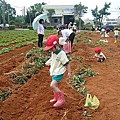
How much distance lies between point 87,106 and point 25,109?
1.25 metres

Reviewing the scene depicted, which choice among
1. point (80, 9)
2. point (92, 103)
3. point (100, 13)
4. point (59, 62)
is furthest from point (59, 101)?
point (100, 13)

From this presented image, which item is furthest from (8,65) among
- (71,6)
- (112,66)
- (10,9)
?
(10,9)

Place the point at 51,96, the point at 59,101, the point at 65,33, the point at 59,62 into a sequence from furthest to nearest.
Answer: the point at 65,33, the point at 51,96, the point at 59,101, the point at 59,62

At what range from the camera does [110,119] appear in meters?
3.89

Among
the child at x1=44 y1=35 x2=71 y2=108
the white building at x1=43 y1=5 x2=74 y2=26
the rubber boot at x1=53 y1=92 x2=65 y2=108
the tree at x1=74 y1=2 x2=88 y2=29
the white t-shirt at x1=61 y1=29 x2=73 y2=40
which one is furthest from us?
the white building at x1=43 y1=5 x2=74 y2=26

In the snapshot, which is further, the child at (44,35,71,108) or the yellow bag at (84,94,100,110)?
the yellow bag at (84,94,100,110)

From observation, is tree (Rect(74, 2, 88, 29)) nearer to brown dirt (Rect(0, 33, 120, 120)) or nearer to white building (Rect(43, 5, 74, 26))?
white building (Rect(43, 5, 74, 26))

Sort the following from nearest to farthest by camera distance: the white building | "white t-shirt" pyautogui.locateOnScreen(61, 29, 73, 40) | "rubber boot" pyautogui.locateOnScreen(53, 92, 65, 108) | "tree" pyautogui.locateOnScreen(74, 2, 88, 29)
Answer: "rubber boot" pyautogui.locateOnScreen(53, 92, 65, 108), "white t-shirt" pyautogui.locateOnScreen(61, 29, 73, 40), "tree" pyautogui.locateOnScreen(74, 2, 88, 29), the white building

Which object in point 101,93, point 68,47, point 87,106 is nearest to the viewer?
point 87,106

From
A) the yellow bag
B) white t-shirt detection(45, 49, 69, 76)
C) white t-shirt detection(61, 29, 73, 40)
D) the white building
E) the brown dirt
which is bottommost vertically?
the brown dirt

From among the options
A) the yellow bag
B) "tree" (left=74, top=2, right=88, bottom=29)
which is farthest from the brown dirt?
"tree" (left=74, top=2, right=88, bottom=29)

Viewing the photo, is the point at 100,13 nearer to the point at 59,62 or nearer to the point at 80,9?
the point at 80,9

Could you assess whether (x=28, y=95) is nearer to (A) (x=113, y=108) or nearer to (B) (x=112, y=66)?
(A) (x=113, y=108)

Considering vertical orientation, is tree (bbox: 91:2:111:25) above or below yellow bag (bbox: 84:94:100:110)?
above
